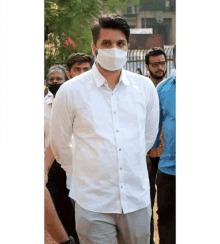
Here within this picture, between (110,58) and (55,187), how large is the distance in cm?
102

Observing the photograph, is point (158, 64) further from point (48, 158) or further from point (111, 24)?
point (48, 158)

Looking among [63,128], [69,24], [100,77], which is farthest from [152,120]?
[69,24]

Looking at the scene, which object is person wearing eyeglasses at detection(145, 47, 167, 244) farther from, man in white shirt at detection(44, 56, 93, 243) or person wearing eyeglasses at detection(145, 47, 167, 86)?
man in white shirt at detection(44, 56, 93, 243)

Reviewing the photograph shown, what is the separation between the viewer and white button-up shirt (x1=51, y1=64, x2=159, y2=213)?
76.8 inches

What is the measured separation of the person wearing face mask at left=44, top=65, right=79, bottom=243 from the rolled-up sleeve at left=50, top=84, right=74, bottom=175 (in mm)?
103

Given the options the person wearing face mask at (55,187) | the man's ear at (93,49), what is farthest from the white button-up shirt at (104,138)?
the person wearing face mask at (55,187)

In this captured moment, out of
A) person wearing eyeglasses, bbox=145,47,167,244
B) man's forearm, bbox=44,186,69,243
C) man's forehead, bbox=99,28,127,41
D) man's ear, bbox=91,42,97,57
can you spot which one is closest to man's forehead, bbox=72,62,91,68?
man's ear, bbox=91,42,97,57

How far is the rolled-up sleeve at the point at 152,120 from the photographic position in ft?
7.22

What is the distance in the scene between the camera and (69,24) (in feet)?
8.28

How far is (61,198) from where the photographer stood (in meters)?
2.41

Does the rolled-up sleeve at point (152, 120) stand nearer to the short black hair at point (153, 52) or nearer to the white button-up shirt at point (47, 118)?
the short black hair at point (153, 52)
